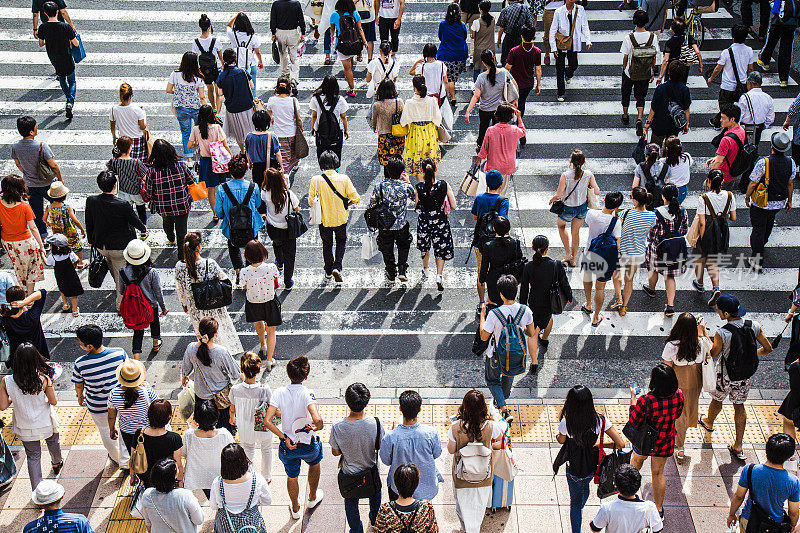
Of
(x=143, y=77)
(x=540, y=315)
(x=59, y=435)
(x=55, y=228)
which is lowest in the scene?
(x=59, y=435)

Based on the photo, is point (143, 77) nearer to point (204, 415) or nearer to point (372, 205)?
point (372, 205)

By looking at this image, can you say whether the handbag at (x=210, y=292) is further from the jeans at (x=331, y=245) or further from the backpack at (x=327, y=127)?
the backpack at (x=327, y=127)

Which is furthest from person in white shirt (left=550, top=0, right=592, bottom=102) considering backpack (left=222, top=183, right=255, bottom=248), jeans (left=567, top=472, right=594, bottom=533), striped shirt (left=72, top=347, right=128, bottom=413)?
striped shirt (left=72, top=347, right=128, bottom=413)

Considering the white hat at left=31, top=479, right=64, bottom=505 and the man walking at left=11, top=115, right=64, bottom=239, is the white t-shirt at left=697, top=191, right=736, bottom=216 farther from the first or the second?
the man walking at left=11, top=115, right=64, bottom=239

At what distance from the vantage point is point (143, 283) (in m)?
8.90

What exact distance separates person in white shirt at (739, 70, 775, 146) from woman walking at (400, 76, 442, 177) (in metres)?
4.28

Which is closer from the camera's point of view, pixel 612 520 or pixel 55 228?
pixel 612 520

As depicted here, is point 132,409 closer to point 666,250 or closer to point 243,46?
point 666,250

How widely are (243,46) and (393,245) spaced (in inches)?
185

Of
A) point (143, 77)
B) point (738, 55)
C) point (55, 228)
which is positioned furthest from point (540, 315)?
point (143, 77)

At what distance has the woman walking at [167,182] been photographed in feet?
33.3

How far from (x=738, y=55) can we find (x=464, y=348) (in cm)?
678

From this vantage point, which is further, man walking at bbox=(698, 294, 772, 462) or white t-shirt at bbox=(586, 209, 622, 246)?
white t-shirt at bbox=(586, 209, 622, 246)

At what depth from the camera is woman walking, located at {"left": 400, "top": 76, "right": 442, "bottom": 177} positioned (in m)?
11.2
